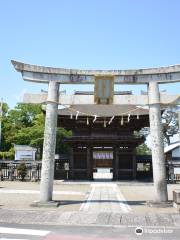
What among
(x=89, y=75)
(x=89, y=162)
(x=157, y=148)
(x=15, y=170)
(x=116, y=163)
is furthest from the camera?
(x=15, y=170)

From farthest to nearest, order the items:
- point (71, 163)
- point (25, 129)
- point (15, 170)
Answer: point (25, 129), point (15, 170), point (71, 163)

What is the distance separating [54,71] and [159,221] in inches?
278

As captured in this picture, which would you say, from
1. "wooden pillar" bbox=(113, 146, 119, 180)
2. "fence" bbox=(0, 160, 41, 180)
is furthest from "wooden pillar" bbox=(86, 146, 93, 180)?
"fence" bbox=(0, 160, 41, 180)

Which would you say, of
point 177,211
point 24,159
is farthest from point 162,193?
point 24,159

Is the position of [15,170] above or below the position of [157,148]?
below

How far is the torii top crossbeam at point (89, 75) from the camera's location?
1207 cm

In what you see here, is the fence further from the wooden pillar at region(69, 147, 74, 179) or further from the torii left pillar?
the torii left pillar

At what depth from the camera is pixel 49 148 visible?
11734 millimetres

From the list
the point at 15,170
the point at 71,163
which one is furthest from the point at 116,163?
the point at 15,170

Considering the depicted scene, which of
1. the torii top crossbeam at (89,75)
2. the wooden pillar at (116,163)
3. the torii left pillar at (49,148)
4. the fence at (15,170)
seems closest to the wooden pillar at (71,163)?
the fence at (15,170)

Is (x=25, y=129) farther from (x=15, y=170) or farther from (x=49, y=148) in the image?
(x=49, y=148)

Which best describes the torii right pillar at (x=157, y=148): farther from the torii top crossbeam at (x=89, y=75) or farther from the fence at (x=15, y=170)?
the fence at (x=15, y=170)

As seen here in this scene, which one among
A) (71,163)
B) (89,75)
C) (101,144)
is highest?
(89,75)

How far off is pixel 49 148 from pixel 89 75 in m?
3.36
